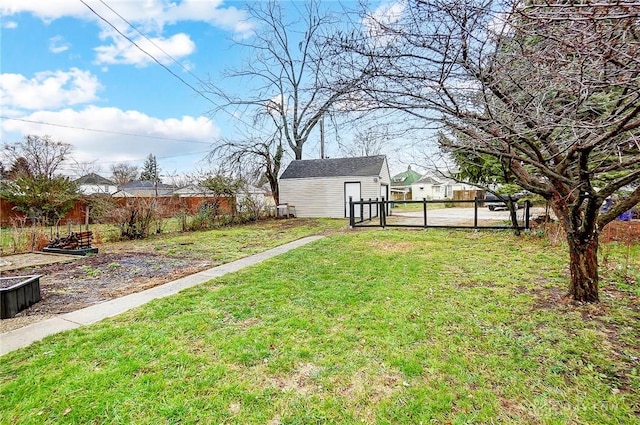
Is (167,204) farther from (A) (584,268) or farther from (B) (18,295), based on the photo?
(A) (584,268)

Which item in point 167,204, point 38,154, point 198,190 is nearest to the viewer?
point 167,204

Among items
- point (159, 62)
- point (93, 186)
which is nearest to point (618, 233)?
point (159, 62)

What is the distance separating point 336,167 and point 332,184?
3.86 feet

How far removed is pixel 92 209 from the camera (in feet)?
34.0

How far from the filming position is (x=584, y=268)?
3590mm

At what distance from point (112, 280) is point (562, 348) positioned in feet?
20.2

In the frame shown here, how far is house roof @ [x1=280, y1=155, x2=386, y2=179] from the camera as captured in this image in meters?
17.0

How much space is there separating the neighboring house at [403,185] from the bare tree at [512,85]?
34035 millimetres

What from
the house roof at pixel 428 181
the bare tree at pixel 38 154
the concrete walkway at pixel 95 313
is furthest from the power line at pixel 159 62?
the house roof at pixel 428 181

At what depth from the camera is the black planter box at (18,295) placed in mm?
3574

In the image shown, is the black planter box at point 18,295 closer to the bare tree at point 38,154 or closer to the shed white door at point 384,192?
the shed white door at point 384,192

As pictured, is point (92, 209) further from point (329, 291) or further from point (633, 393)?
point (633, 393)

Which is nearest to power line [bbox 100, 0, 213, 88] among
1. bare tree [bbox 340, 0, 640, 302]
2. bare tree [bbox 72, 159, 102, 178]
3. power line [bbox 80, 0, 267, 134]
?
power line [bbox 80, 0, 267, 134]

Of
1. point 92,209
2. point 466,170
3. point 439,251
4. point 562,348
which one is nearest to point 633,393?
point 562,348
